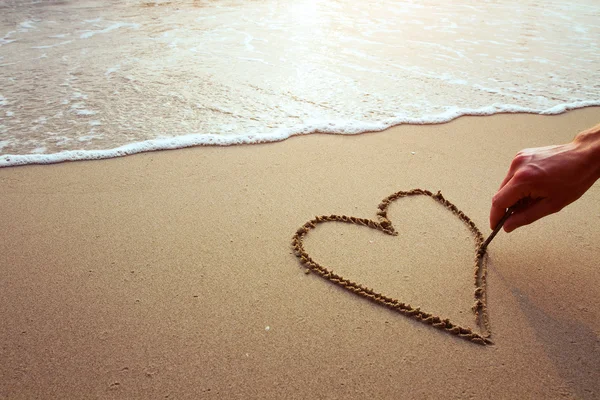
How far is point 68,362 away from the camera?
1.49m

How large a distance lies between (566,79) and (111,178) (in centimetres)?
415

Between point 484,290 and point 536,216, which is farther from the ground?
point 536,216

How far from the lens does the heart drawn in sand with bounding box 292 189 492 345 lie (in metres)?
1.63

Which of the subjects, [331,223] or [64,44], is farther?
[64,44]

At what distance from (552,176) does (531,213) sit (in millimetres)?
144

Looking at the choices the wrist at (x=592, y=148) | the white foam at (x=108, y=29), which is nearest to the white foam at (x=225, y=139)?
the wrist at (x=592, y=148)

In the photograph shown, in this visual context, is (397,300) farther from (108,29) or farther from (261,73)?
(108,29)

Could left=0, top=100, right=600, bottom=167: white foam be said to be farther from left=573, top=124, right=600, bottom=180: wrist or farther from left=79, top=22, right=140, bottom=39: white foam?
left=79, top=22, right=140, bottom=39: white foam

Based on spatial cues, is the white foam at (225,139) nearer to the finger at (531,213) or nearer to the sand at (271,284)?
the sand at (271,284)

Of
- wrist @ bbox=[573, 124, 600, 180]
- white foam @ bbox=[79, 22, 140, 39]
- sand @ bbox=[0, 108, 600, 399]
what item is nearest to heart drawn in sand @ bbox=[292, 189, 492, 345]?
sand @ bbox=[0, 108, 600, 399]

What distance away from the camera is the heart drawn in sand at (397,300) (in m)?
1.63

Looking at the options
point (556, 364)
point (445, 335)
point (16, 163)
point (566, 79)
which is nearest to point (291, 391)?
point (445, 335)

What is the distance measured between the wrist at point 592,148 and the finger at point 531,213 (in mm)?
172

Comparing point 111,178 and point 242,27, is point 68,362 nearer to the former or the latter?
point 111,178
